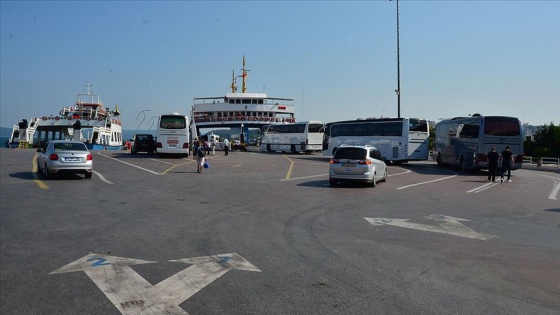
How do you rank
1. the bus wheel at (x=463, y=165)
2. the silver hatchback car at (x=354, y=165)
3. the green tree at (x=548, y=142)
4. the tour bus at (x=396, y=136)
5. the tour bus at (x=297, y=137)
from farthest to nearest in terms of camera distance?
1. the green tree at (x=548, y=142)
2. the tour bus at (x=297, y=137)
3. the tour bus at (x=396, y=136)
4. the bus wheel at (x=463, y=165)
5. the silver hatchback car at (x=354, y=165)

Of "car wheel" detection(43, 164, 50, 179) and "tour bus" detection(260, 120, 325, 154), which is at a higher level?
"tour bus" detection(260, 120, 325, 154)

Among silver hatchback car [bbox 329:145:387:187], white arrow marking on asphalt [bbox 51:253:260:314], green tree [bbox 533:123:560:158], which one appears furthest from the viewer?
green tree [bbox 533:123:560:158]

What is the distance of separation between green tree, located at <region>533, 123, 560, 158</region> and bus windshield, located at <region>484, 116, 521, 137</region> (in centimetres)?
2913

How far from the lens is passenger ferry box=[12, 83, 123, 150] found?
180ft

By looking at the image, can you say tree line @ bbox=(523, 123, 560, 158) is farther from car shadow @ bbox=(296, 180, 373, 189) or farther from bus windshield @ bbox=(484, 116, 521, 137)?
car shadow @ bbox=(296, 180, 373, 189)

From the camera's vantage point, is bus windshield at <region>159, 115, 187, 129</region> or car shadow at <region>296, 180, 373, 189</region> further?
bus windshield at <region>159, 115, 187, 129</region>

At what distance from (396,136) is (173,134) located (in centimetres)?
1531

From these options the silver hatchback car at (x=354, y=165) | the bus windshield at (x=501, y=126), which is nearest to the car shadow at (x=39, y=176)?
the silver hatchback car at (x=354, y=165)

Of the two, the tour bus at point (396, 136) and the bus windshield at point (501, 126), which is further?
the tour bus at point (396, 136)

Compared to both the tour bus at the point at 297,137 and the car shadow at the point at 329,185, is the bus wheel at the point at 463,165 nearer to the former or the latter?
the car shadow at the point at 329,185

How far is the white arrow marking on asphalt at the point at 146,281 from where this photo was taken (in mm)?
5203

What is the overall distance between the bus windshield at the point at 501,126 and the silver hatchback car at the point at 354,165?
1002 centimetres

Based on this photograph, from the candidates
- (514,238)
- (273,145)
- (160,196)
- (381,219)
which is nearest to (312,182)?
(160,196)

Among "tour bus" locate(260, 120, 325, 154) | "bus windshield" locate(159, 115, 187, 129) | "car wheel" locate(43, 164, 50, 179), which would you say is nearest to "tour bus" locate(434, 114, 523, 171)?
"bus windshield" locate(159, 115, 187, 129)
